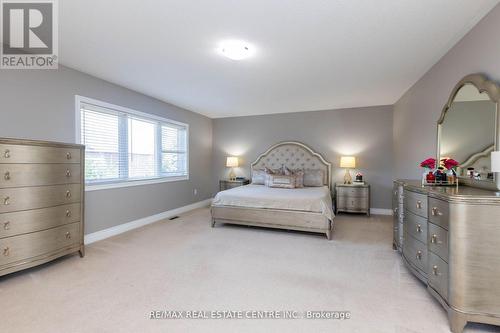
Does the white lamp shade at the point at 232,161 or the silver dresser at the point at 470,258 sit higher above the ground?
the white lamp shade at the point at 232,161

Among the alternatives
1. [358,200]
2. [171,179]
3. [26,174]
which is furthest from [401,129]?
[26,174]

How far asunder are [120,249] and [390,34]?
4142 millimetres

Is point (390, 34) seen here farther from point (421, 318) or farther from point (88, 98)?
point (88, 98)

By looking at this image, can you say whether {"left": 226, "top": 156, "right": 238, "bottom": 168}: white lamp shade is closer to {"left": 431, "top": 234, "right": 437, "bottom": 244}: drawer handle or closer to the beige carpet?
the beige carpet

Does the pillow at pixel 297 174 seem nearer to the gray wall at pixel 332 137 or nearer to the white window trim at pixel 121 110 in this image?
the gray wall at pixel 332 137

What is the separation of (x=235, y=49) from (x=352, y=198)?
4002 millimetres

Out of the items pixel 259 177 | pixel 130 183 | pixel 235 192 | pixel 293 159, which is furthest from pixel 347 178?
pixel 130 183

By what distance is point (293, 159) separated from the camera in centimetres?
585

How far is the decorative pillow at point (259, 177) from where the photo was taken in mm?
5770

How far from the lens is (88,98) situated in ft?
11.5

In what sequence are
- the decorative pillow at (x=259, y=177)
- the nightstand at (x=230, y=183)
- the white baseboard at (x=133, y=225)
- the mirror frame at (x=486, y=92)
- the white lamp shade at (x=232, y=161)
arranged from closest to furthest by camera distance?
1. the mirror frame at (x=486, y=92)
2. the white baseboard at (x=133, y=225)
3. the decorative pillow at (x=259, y=177)
4. the nightstand at (x=230, y=183)
5. the white lamp shade at (x=232, y=161)

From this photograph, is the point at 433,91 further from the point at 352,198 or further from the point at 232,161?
the point at 232,161

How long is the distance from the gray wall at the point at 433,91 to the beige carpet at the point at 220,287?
5.35 feet

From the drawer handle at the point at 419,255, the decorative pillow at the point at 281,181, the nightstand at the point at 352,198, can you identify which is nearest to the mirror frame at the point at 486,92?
the drawer handle at the point at 419,255
